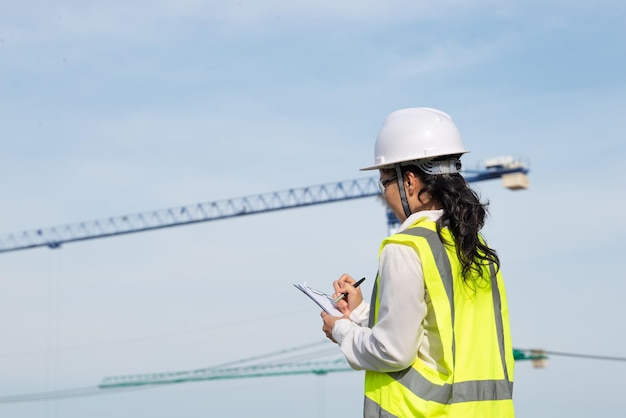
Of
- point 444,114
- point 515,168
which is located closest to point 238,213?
point 515,168

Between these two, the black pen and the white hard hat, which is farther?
the black pen

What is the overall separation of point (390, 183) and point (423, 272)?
20.1 inches

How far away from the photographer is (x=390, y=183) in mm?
4672

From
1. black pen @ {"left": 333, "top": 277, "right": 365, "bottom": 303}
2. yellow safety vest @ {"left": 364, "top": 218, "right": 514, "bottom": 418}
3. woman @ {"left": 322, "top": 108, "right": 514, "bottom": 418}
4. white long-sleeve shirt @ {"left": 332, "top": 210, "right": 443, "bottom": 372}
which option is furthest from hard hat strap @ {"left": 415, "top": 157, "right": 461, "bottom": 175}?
black pen @ {"left": 333, "top": 277, "right": 365, "bottom": 303}

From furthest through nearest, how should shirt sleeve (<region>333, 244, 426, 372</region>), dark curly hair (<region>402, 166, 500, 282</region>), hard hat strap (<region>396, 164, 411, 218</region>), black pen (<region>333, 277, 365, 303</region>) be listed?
black pen (<region>333, 277, 365, 303</region>) → hard hat strap (<region>396, 164, 411, 218</region>) → dark curly hair (<region>402, 166, 500, 282</region>) → shirt sleeve (<region>333, 244, 426, 372</region>)

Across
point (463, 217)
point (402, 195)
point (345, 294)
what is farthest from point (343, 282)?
point (463, 217)

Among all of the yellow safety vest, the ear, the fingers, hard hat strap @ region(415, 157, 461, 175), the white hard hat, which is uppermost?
the white hard hat

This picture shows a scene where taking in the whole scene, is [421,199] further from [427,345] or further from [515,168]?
[515,168]

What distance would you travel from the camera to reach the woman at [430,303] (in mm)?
4312

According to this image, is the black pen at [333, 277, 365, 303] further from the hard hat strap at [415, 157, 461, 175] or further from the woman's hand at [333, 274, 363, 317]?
the hard hat strap at [415, 157, 461, 175]

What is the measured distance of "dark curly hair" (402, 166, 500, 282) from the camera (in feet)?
14.7

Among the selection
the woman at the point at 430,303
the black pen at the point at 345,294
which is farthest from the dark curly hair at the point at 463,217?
the black pen at the point at 345,294

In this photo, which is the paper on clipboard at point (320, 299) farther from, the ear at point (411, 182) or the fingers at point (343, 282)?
the ear at point (411, 182)

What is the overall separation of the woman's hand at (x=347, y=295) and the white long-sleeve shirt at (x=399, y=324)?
1.02 feet
